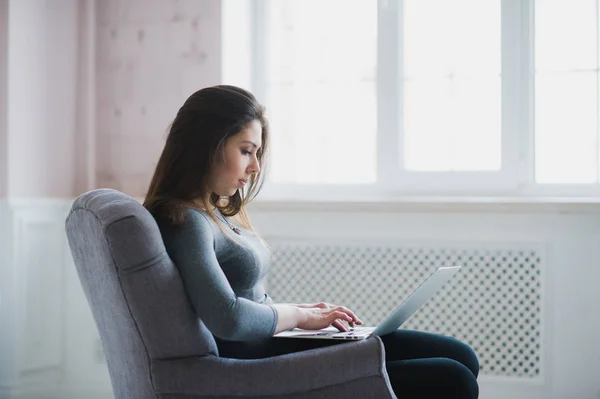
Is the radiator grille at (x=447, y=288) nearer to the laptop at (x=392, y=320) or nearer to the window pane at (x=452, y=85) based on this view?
the window pane at (x=452, y=85)

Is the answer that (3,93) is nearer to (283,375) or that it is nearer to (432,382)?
(283,375)

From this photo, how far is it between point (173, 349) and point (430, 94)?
181 centimetres

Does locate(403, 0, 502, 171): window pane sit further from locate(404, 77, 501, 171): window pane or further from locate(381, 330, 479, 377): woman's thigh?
locate(381, 330, 479, 377): woman's thigh

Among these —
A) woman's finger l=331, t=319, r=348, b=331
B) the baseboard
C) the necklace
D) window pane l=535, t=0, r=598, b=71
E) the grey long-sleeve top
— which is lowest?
the baseboard

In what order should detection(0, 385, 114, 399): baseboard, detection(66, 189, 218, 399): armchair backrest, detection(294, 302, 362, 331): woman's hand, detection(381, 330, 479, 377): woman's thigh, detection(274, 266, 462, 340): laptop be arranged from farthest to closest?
detection(0, 385, 114, 399): baseboard, detection(381, 330, 479, 377): woman's thigh, detection(294, 302, 362, 331): woman's hand, detection(274, 266, 462, 340): laptop, detection(66, 189, 218, 399): armchair backrest

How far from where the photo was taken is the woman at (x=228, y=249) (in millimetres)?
1398

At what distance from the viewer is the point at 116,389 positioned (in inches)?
59.5

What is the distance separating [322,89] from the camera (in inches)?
119

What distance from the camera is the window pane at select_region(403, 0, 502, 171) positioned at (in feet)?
9.32

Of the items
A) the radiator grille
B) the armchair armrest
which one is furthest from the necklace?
the radiator grille

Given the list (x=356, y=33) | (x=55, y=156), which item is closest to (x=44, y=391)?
(x=55, y=156)

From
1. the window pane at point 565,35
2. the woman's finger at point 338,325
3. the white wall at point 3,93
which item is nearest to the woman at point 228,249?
the woman's finger at point 338,325

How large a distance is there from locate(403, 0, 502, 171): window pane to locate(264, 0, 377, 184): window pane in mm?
163

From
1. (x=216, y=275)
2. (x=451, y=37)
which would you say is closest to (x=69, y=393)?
(x=216, y=275)
